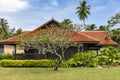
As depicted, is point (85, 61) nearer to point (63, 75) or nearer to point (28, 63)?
point (28, 63)

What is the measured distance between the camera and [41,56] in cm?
2909

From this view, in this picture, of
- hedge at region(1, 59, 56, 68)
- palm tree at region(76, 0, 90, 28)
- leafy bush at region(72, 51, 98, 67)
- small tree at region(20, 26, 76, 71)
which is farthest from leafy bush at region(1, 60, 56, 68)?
palm tree at region(76, 0, 90, 28)

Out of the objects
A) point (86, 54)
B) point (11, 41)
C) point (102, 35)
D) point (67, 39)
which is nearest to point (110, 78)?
point (67, 39)

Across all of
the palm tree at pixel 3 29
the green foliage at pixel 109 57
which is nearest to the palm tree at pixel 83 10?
the palm tree at pixel 3 29

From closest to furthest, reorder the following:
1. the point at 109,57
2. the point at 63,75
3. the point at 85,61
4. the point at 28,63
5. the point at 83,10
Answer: the point at 63,75, the point at 85,61, the point at 28,63, the point at 109,57, the point at 83,10

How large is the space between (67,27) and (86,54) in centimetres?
396

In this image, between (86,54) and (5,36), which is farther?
(5,36)

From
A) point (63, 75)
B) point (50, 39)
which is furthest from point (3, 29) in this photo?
point (63, 75)

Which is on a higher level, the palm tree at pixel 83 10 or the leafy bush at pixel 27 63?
the palm tree at pixel 83 10

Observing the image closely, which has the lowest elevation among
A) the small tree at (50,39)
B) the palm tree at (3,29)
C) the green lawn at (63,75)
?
the green lawn at (63,75)

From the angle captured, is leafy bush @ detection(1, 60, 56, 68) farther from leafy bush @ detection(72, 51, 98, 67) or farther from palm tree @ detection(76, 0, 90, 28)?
palm tree @ detection(76, 0, 90, 28)

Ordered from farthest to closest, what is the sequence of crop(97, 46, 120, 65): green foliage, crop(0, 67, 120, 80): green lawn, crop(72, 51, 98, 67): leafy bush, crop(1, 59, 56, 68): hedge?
crop(97, 46, 120, 65): green foliage → crop(1, 59, 56, 68): hedge → crop(72, 51, 98, 67): leafy bush → crop(0, 67, 120, 80): green lawn

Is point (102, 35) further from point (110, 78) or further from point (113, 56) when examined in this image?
point (110, 78)

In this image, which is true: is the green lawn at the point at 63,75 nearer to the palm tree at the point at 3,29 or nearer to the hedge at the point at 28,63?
the hedge at the point at 28,63
